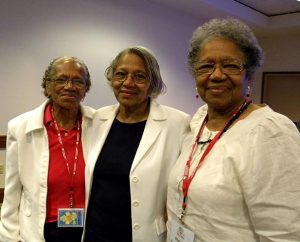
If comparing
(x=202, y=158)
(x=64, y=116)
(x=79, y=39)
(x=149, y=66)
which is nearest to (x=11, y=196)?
(x=64, y=116)

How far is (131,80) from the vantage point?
1681 mm

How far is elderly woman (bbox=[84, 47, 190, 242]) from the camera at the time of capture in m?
1.55

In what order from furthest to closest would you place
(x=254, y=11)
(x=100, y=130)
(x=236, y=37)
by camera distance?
(x=254, y=11)
(x=100, y=130)
(x=236, y=37)

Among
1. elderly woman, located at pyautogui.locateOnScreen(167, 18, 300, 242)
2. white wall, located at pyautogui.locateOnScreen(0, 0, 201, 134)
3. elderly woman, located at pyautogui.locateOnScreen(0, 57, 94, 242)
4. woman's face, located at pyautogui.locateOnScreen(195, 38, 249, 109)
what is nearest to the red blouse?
elderly woman, located at pyautogui.locateOnScreen(0, 57, 94, 242)

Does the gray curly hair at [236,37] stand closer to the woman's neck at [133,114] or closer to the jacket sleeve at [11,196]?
the woman's neck at [133,114]

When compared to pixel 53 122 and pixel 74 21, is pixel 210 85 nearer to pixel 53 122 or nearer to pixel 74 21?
pixel 53 122

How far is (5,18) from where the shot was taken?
3.02 m

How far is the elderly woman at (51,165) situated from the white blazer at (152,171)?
156mm

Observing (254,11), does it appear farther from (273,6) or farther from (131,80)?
(131,80)

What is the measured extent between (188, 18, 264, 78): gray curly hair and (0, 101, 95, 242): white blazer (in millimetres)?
888

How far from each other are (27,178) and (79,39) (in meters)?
2.14

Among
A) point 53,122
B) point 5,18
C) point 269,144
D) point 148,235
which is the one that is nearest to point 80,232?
point 148,235

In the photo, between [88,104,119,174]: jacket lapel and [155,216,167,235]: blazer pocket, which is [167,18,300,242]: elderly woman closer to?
[155,216,167,235]: blazer pocket

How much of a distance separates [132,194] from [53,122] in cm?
65
